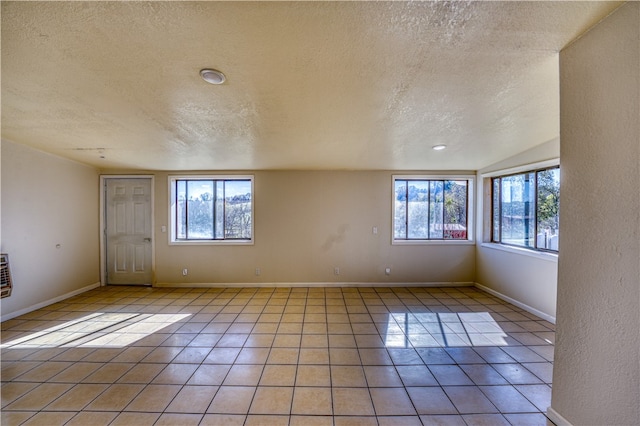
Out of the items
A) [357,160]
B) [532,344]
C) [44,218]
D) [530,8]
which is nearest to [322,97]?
[530,8]

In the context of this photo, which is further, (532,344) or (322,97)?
(532,344)

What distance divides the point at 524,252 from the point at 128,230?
267 inches

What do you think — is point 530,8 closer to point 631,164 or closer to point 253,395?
point 631,164

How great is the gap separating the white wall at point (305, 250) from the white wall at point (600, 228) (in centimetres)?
322

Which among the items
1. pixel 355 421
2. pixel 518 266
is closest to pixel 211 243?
pixel 355 421

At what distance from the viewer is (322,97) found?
1961 mm

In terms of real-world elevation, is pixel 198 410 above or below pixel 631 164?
below

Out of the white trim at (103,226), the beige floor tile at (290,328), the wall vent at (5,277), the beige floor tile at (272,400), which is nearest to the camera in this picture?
the beige floor tile at (272,400)

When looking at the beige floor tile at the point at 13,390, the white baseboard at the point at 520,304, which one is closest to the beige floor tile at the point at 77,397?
the beige floor tile at the point at 13,390

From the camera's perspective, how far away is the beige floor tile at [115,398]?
1.82 meters

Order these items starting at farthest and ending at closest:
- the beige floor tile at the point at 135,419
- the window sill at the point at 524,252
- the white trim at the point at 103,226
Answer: the white trim at the point at 103,226 < the window sill at the point at 524,252 < the beige floor tile at the point at 135,419

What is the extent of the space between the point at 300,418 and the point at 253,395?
1.45 ft

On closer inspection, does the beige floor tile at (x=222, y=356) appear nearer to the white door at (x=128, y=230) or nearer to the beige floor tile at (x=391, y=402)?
the beige floor tile at (x=391, y=402)

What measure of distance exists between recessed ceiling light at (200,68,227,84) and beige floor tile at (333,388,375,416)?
96.5 inches
